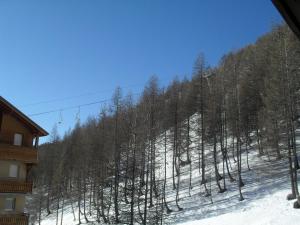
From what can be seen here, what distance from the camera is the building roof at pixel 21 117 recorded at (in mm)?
33844

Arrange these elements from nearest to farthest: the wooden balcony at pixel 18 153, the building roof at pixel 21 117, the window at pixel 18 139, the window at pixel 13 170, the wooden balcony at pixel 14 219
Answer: the wooden balcony at pixel 14 219 < the wooden balcony at pixel 18 153 < the window at pixel 13 170 < the building roof at pixel 21 117 < the window at pixel 18 139

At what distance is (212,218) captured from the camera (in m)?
31.7

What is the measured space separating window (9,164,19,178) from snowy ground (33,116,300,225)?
45.8 ft

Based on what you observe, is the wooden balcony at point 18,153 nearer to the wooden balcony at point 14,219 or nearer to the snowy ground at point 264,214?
the wooden balcony at point 14,219

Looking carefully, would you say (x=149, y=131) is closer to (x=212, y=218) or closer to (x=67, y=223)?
(x=212, y=218)

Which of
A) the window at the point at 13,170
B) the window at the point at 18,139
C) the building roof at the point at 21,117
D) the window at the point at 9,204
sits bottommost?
the window at the point at 9,204

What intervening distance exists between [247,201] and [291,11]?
105 feet

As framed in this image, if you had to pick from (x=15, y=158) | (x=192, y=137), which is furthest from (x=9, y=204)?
(x=192, y=137)

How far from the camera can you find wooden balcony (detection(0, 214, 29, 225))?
3005 cm

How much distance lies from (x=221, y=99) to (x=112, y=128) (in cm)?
1395

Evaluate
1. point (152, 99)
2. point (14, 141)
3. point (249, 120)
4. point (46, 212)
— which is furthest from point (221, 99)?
point (46, 212)

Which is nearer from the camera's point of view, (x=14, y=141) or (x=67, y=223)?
(x=14, y=141)

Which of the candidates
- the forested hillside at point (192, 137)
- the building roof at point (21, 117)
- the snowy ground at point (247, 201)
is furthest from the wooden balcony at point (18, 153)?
the snowy ground at point (247, 201)

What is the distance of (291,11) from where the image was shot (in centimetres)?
253
